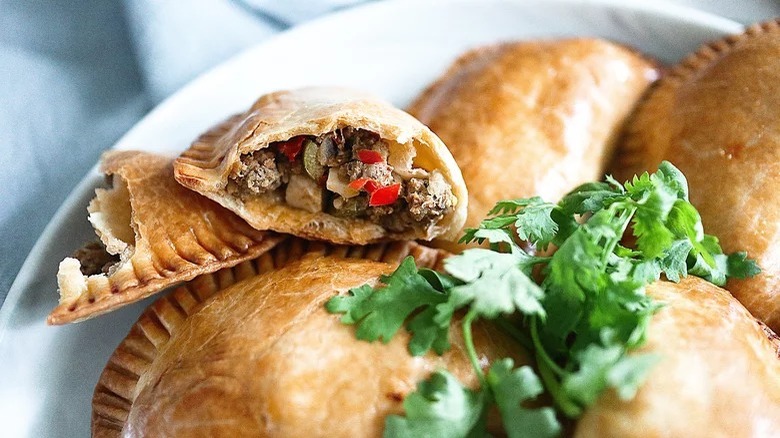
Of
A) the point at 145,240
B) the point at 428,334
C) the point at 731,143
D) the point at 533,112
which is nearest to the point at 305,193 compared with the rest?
the point at 145,240

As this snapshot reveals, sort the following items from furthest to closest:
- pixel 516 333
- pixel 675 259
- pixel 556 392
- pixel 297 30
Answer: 1. pixel 297 30
2. pixel 675 259
3. pixel 516 333
4. pixel 556 392

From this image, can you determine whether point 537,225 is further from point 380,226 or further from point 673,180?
point 380,226

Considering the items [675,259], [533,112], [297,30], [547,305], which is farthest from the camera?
[297,30]

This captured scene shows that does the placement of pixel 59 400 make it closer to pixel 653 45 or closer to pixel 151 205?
pixel 151 205

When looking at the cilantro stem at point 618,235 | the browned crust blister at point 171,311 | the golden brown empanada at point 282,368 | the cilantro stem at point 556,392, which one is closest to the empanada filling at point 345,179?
the browned crust blister at point 171,311

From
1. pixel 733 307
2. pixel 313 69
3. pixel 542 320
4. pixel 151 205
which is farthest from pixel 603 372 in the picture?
pixel 313 69

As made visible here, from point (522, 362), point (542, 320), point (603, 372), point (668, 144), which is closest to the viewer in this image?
point (603, 372)

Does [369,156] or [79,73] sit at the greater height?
[79,73]
